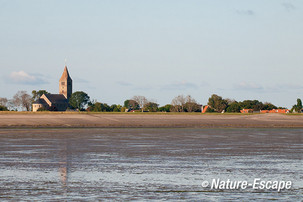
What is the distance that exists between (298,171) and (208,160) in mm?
5282

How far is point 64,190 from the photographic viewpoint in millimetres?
14656

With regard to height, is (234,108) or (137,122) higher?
(234,108)

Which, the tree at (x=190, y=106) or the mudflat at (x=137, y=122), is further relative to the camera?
the tree at (x=190, y=106)

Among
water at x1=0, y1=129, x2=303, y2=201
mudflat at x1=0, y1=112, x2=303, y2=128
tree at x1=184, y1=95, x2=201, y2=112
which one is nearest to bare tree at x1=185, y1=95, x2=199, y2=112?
tree at x1=184, y1=95, x2=201, y2=112

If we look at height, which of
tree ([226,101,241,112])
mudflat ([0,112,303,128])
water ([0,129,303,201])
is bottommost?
water ([0,129,303,201])

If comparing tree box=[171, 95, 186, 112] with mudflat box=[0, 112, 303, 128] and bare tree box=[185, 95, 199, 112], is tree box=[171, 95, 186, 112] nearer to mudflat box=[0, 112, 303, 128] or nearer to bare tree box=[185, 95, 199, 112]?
bare tree box=[185, 95, 199, 112]

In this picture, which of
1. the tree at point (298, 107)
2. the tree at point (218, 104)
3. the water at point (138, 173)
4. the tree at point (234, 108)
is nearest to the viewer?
the water at point (138, 173)

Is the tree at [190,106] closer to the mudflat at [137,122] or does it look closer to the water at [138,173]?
the mudflat at [137,122]

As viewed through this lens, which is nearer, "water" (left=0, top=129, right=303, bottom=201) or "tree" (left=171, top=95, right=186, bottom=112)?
"water" (left=0, top=129, right=303, bottom=201)

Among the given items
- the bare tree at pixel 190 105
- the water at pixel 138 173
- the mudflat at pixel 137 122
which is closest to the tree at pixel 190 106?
the bare tree at pixel 190 105

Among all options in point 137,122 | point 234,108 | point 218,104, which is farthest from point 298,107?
point 137,122

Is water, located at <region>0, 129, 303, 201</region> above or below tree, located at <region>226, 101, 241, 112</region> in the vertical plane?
below

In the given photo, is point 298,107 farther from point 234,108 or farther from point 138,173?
point 138,173

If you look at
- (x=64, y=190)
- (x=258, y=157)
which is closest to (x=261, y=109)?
(x=258, y=157)
